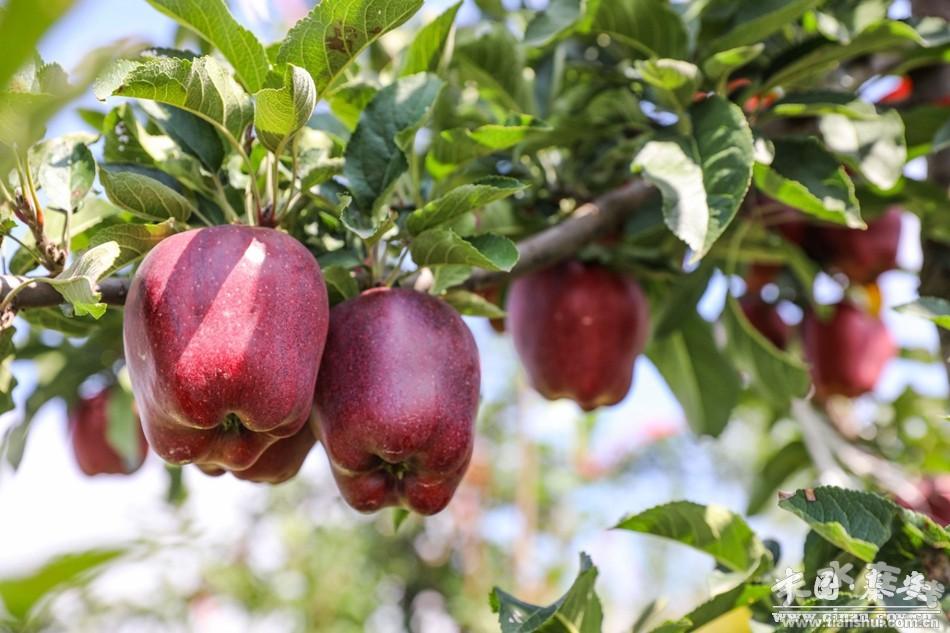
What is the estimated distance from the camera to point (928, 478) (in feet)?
4.43

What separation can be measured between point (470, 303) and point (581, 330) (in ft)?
0.92

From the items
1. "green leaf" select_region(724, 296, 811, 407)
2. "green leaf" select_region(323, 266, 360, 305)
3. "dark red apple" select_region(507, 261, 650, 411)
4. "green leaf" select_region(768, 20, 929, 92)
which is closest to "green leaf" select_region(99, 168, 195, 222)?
"green leaf" select_region(323, 266, 360, 305)

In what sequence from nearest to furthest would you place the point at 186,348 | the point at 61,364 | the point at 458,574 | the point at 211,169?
the point at 186,348 → the point at 211,169 → the point at 61,364 → the point at 458,574

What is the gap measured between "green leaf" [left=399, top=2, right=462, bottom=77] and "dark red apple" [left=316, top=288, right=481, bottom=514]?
0.82 ft

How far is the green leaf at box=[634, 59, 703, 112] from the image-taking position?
893 millimetres

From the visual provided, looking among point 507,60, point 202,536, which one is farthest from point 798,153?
point 202,536

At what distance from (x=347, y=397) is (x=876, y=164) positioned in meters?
0.57

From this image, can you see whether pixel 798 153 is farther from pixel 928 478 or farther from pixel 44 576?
pixel 44 576

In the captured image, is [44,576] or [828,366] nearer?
[44,576]

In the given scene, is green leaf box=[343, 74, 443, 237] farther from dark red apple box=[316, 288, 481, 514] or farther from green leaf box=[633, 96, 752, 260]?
green leaf box=[633, 96, 752, 260]

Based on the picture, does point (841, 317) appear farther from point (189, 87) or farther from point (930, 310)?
point (189, 87)

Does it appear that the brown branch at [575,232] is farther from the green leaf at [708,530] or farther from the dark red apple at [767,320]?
the dark red apple at [767,320]

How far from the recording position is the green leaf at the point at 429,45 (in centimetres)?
86

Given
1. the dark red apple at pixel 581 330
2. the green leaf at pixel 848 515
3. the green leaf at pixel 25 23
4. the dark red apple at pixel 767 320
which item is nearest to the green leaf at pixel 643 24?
the dark red apple at pixel 581 330
